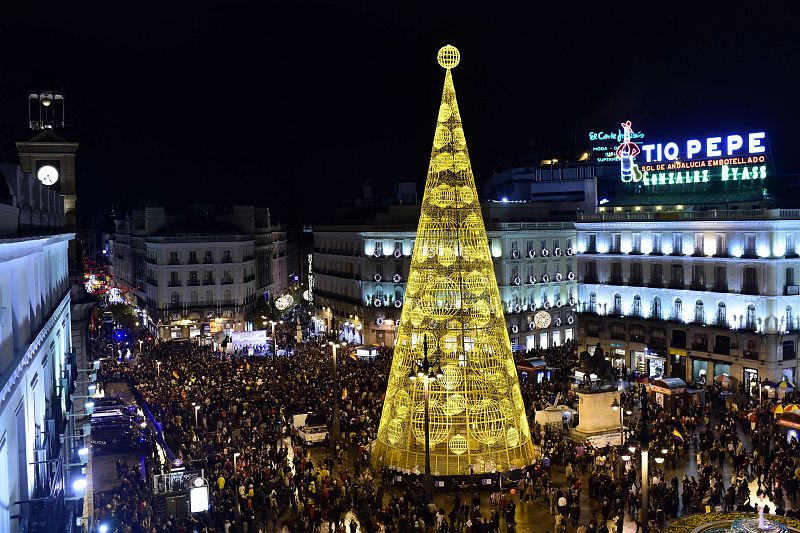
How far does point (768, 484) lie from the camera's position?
31.4m

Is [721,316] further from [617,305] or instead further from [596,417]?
[596,417]

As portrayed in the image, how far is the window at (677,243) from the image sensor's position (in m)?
59.4

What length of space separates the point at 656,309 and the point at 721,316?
5.49m

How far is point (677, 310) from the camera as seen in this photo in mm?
59219

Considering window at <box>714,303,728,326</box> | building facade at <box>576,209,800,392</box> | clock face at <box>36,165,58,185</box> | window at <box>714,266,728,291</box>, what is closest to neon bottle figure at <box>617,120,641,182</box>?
building facade at <box>576,209,800,392</box>

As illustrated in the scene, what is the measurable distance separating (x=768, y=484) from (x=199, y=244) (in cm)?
6331

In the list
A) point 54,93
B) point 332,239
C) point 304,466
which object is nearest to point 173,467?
point 304,466

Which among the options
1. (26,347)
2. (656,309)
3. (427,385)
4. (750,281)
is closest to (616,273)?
(656,309)

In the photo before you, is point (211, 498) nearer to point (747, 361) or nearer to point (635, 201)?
point (747, 361)

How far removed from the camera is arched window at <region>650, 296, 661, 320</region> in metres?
60.5

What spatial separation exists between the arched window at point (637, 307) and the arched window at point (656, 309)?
3.37 feet

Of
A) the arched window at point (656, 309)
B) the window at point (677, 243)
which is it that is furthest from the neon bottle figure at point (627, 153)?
the arched window at point (656, 309)

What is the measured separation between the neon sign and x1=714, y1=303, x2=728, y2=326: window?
11.1m

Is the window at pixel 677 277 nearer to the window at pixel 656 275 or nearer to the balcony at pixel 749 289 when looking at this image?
the window at pixel 656 275
